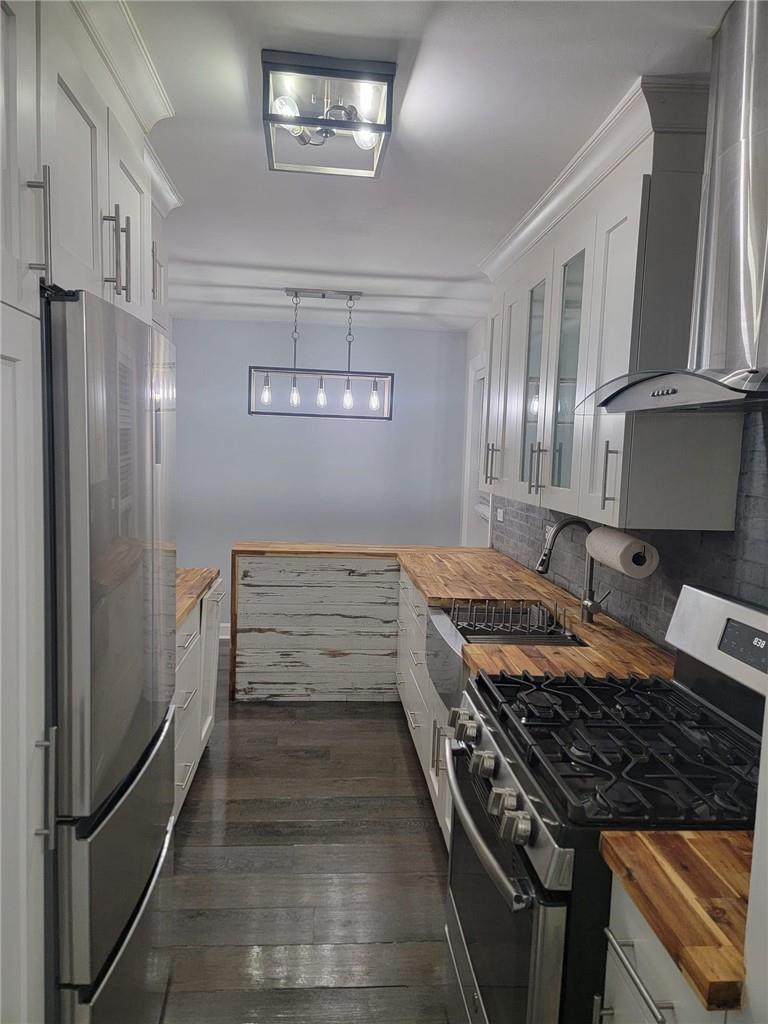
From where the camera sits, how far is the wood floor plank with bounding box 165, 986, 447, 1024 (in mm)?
1771

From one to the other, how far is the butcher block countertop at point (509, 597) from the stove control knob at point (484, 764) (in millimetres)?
432

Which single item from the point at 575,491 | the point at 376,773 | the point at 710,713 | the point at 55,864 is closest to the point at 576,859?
the point at 710,713

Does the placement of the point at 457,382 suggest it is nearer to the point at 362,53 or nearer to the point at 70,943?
the point at 362,53

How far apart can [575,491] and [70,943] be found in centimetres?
183

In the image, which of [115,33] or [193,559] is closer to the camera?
[115,33]

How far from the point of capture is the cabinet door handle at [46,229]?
112 centimetres

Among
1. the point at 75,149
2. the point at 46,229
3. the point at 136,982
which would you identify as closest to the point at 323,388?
the point at 75,149

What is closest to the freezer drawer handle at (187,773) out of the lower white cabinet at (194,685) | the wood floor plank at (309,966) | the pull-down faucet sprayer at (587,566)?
the lower white cabinet at (194,685)

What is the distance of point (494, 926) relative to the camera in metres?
1.35

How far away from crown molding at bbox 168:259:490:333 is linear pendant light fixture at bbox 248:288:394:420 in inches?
13.8

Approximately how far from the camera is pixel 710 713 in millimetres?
1545

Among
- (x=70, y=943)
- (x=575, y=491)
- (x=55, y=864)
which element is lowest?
(x=70, y=943)

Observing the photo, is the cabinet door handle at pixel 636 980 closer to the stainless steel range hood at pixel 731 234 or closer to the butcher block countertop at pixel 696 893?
the butcher block countertop at pixel 696 893

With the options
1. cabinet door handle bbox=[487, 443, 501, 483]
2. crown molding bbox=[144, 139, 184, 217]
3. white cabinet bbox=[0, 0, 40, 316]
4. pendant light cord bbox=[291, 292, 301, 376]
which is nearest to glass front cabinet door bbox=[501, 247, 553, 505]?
cabinet door handle bbox=[487, 443, 501, 483]
